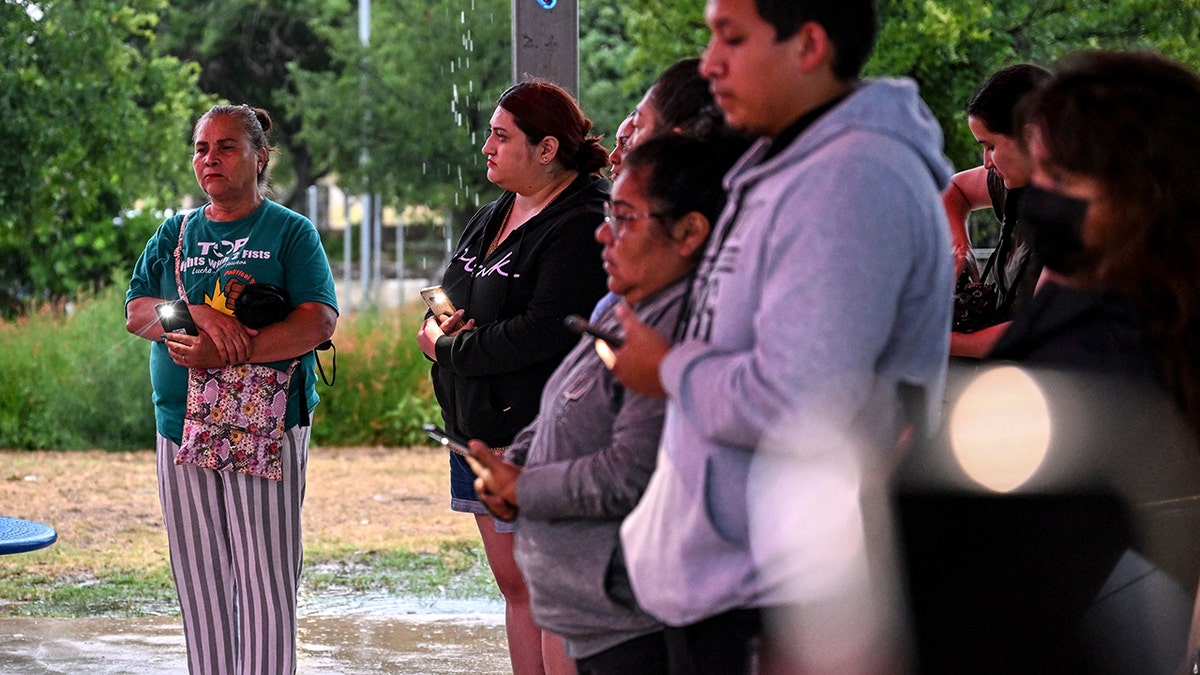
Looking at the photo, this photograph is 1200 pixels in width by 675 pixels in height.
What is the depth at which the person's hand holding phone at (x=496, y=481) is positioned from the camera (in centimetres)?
272

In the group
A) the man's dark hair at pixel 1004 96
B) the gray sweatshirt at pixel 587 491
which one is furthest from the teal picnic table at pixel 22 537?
the man's dark hair at pixel 1004 96

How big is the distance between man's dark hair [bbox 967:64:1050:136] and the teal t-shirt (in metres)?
1.88

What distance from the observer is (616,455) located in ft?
8.50

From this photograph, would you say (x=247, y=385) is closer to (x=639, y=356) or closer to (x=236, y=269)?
(x=236, y=269)

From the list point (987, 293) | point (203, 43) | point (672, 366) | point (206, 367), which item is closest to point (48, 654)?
point (206, 367)

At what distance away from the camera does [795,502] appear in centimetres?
223

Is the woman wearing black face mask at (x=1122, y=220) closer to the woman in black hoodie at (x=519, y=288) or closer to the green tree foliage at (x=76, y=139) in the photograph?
the woman in black hoodie at (x=519, y=288)

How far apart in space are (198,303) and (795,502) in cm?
260

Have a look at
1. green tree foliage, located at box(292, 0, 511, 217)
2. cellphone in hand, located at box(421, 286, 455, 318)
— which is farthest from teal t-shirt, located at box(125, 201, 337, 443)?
green tree foliage, located at box(292, 0, 511, 217)

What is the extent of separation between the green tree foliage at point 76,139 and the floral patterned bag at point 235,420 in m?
8.90

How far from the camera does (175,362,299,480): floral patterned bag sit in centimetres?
427

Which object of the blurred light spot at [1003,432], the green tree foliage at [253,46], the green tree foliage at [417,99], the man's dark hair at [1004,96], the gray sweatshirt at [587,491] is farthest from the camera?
the green tree foliage at [253,46]

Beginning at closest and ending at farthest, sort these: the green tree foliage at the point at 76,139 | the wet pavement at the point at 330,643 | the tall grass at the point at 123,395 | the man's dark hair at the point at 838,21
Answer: the man's dark hair at the point at 838,21, the wet pavement at the point at 330,643, the tall grass at the point at 123,395, the green tree foliage at the point at 76,139

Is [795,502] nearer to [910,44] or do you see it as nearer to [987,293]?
[987,293]
